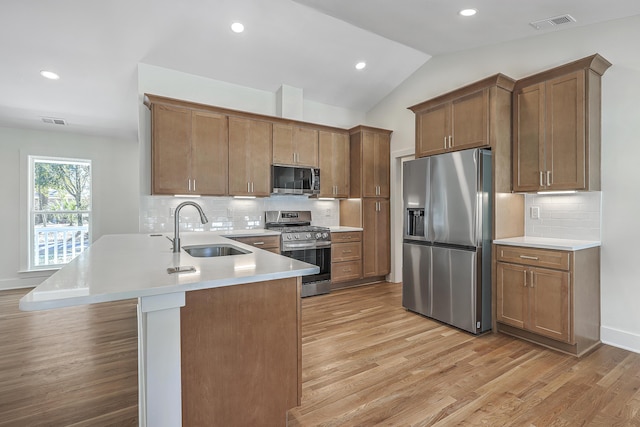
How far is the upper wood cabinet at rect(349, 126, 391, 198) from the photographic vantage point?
4836mm

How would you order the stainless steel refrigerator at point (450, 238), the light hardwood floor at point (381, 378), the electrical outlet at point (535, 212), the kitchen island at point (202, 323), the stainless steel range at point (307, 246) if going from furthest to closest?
the stainless steel range at point (307, 246) → the electrical outlet at point (535, 212) → the stainless steel refrigerator at point (450, 238) → the light hardwood floor at point (381, 378) → the kitchen island at point (202, 323)

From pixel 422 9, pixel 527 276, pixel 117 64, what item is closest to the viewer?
pixel 527 276

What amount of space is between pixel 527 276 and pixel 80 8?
478 centimetres

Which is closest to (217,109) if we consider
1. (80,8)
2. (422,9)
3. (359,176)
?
(80,8)

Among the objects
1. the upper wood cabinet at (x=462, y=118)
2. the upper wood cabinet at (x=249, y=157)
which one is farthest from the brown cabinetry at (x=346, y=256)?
the upper wood cabinet at (x=462, y=118)

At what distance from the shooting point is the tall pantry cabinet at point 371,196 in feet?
15.9

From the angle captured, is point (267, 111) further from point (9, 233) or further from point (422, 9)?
point (9, 233)

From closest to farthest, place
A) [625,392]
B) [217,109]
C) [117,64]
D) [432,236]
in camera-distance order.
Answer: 1. [625,392]
2. [432,236]
3. [117,64]
4. [217,109]

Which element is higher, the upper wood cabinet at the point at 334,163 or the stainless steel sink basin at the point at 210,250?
the upper wood cabinet at the point at 334,163

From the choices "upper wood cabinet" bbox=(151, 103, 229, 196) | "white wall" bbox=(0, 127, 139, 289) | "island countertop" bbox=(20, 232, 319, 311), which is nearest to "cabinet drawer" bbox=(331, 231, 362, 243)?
"upper wood cabinet" bbox=(151, 103, 229, 196)

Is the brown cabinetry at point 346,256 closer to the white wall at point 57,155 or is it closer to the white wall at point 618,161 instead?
the white wall at point 618,161

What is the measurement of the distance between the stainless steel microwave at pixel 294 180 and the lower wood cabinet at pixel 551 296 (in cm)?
256

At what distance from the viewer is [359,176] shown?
485 centimetres

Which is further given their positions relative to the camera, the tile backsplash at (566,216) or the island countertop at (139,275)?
the tile backsplash at (566,216)
